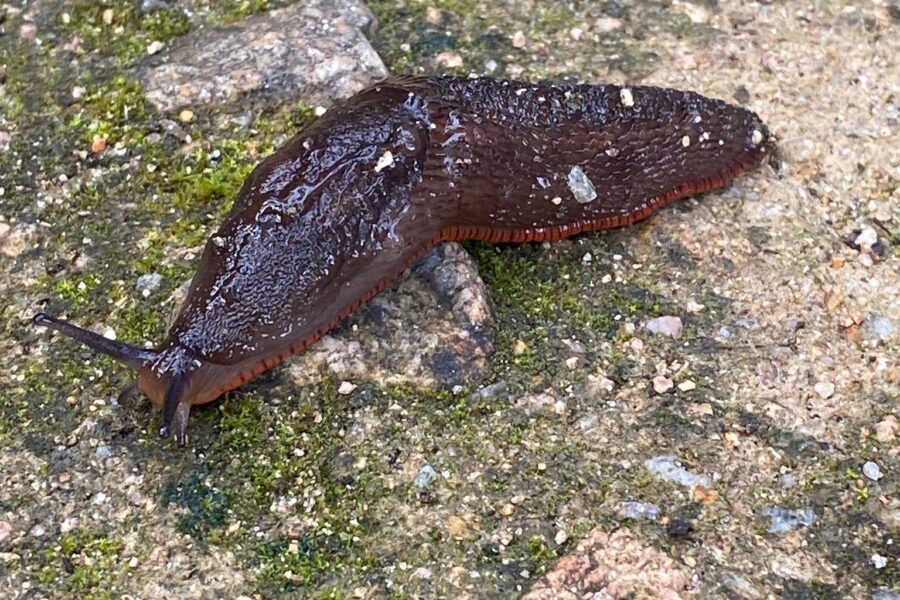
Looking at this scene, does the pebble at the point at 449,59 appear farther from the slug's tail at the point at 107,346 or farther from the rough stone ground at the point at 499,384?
the slug's tail at the point at 107,346

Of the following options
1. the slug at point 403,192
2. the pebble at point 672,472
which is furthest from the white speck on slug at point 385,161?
the pebble at point 672,472

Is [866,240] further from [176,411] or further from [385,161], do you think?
[176,411]

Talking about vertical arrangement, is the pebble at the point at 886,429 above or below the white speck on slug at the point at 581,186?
below

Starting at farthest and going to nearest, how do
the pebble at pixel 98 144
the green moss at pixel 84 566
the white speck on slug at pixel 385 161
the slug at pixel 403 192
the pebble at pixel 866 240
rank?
1. the pebble at pixel 98 144
2. the pebble at pixel 866 240
3. the white speck on slug at pixel 385 161
4. the slug at pixel 403 192
5. the green moss at pixel 84 566

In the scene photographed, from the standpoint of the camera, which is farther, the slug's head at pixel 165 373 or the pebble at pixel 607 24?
the pebble at pixel 607 24

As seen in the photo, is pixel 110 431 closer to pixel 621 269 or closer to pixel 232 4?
pixel 621 269

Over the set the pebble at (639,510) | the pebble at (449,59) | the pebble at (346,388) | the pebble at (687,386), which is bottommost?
the pebble at (639,510)

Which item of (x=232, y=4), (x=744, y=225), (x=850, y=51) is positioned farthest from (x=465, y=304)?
(x=850, y=51)

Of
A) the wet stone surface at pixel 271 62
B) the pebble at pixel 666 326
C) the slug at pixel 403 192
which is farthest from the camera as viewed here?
the wet stone surface at pixel 271 62

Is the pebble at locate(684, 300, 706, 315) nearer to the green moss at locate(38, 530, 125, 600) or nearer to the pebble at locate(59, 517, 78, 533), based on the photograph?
the green moss at locate(38, 530, 125, 600)
